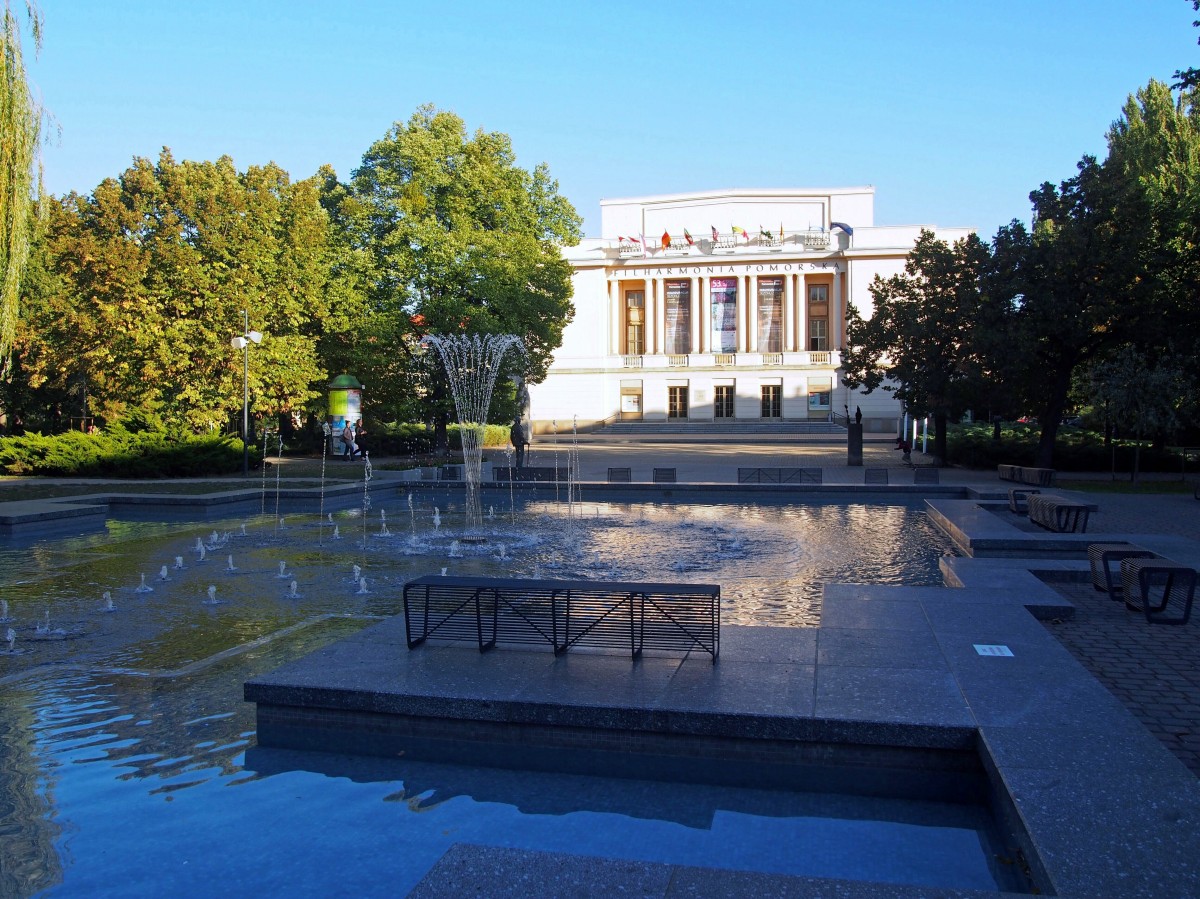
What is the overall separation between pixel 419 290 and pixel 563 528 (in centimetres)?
1777

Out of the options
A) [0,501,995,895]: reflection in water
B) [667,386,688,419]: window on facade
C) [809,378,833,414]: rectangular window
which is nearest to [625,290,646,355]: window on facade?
[667,386,688,419]: window on facade

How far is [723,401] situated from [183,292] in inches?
1639

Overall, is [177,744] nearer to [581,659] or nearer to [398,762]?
[398,762]

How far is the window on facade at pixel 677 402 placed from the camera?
66.8 m

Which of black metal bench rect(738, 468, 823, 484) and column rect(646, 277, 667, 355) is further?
column rect(646, 277, 667, 355)

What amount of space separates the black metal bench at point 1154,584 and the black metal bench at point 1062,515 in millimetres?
4729

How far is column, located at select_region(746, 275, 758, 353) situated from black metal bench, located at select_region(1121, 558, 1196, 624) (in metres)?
59.0

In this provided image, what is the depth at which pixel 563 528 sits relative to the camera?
57.0 ft

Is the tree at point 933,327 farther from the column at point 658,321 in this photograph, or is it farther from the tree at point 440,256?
the column at point 658,321

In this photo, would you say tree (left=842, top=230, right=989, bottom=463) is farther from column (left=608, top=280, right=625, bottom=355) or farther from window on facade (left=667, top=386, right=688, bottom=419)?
column (left=608, top=280, right=625, bottom=355)

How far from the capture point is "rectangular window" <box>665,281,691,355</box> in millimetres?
69812

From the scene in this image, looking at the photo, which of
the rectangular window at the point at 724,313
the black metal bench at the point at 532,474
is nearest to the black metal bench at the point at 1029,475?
the black metal bench at the point at 532,474

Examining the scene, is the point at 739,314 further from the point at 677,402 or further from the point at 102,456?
the point at 102,456

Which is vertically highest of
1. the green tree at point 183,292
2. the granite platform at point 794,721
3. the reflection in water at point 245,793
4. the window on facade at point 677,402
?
the green tree at point 183,292
